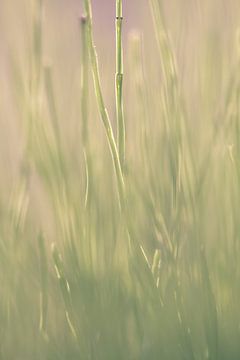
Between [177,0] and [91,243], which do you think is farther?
[177,0]

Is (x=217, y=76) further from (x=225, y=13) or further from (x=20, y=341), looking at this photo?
(x=20, y=341)

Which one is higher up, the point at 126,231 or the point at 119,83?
the point at 119,83

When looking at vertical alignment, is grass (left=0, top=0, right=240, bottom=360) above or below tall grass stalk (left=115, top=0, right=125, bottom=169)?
below

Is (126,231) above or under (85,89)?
under

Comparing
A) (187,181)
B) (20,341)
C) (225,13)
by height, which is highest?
(225,13)

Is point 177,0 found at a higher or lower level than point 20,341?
higher

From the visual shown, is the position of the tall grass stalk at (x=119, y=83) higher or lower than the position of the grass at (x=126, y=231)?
higher

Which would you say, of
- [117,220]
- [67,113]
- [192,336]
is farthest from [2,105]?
[192,336]
